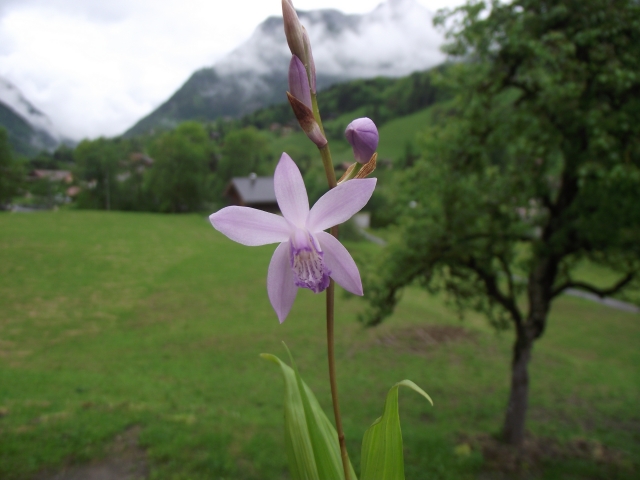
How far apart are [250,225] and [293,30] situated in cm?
35

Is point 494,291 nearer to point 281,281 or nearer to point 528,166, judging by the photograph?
point 528,166

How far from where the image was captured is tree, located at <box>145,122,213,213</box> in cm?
2448

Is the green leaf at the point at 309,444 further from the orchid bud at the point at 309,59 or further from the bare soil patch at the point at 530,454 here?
the bare soil patch at the point at 530,454

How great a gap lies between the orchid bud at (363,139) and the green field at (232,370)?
166 inches

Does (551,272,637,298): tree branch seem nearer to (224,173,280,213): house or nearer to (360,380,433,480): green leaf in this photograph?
(360,380,433,480): green leaf

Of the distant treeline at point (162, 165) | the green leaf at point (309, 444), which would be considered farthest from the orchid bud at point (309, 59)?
the distant treeline at point (162, 165)

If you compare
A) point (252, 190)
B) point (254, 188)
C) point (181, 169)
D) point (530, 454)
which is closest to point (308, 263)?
→ point (530, 454)

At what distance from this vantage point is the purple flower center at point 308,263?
75cm

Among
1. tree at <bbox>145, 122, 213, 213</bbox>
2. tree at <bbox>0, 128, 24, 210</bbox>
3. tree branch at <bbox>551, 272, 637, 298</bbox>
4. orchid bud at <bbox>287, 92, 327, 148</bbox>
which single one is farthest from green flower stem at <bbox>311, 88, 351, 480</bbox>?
tree at <bbox>145, 122, 213, 213</bbox>

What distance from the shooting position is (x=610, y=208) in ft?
12.8

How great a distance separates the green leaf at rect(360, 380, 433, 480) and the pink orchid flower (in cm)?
25

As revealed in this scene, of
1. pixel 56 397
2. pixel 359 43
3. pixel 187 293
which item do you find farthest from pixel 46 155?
pixel 359 43

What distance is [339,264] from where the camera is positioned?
2.59ft

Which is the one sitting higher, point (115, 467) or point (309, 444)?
point (309, 444)
